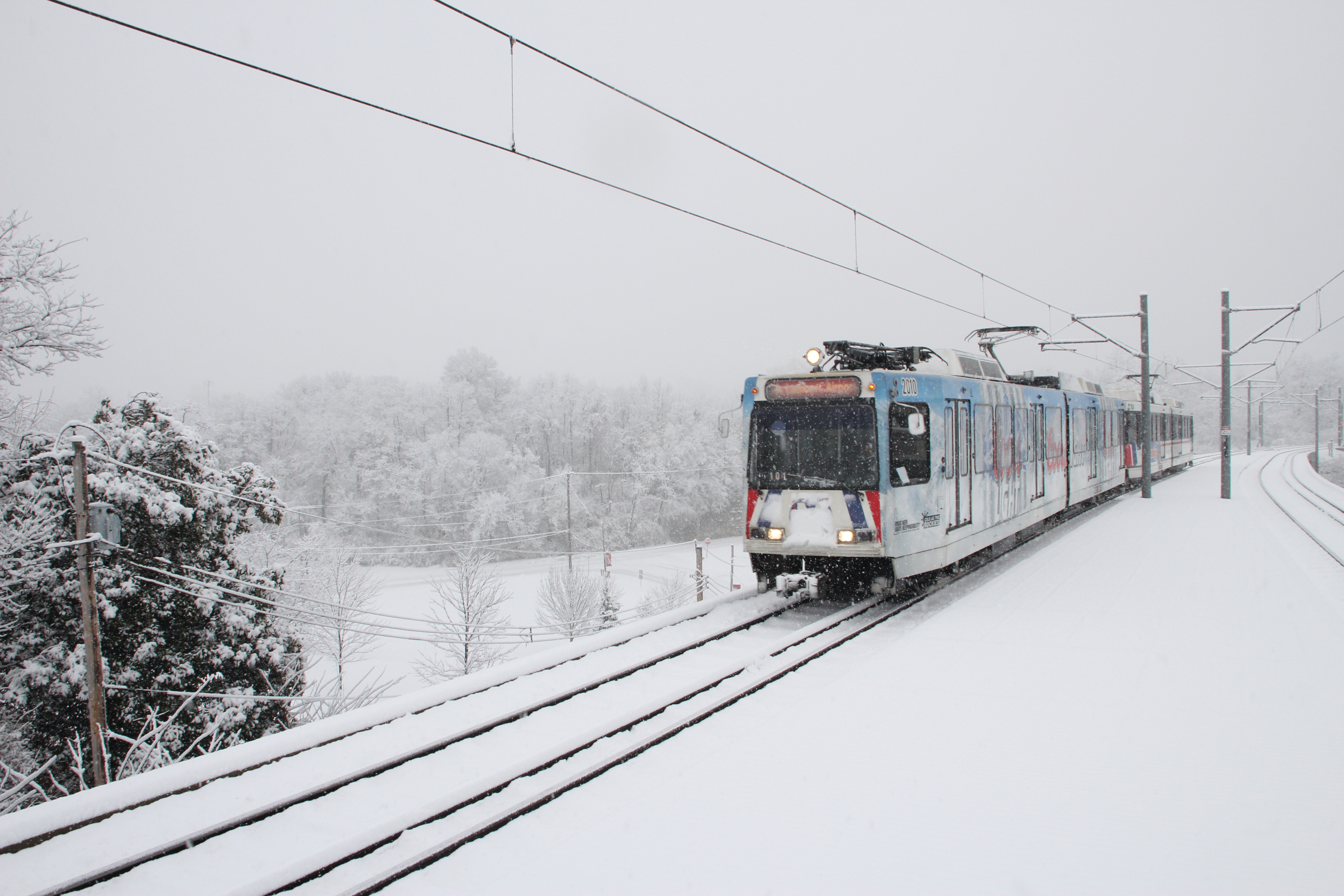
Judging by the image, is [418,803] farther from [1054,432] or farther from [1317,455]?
[1317,455]

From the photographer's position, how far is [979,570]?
13055 mm

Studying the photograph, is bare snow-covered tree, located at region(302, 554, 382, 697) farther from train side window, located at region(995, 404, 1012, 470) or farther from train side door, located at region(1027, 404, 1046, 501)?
train side window, located at region(995, 404, 1012, 470)

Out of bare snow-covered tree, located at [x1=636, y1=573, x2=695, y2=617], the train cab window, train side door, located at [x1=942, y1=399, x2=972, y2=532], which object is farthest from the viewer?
bare snow-covered tree, located at [x1=636, y1=573, x2=695, y2=617]

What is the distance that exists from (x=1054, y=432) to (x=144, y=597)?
1904cm

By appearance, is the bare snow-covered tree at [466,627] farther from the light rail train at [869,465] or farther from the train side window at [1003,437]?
the light rail train at [869,465]

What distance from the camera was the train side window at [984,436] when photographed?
1197 cm

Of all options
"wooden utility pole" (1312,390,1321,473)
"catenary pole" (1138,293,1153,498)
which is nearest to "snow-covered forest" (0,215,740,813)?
"catenary pole" (1138,293,1153,498)

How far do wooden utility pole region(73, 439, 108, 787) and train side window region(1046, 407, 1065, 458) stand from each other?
16.3m

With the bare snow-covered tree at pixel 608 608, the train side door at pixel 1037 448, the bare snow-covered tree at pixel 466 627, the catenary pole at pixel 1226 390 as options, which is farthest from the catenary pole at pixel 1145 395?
the bare snow-covered tree at pixel 466 627

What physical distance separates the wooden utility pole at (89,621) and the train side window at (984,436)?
39.4 ft

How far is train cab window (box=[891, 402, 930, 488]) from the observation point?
380 inches

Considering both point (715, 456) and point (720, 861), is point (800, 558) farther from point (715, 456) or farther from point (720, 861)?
point (715, 456)

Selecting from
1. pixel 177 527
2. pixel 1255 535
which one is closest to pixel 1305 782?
pixel 1255 535

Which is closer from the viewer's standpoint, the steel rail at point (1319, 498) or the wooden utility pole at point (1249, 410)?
the steel rail at point (1319, 498)
